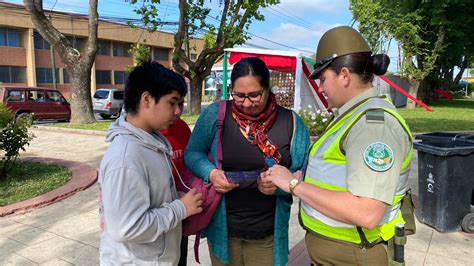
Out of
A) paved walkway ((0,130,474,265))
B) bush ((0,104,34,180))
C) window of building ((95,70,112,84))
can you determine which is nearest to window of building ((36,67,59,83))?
window of building ((95,70,112,84))

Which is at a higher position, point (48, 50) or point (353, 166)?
point (48, 50)

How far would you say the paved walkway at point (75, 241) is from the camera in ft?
10.9

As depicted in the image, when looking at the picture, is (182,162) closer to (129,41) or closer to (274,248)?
(274,248)

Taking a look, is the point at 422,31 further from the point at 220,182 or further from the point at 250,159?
the point at 220,182

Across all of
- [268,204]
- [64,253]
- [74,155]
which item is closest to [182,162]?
[268,204]

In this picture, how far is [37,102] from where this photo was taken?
16234 millimetres

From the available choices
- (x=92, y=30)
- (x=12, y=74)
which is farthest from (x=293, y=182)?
(x=12, y=74)

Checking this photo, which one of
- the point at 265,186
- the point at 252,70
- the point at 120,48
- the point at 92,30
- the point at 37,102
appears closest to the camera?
the point at 265,186

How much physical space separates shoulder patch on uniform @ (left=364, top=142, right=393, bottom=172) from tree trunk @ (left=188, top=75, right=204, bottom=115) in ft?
56.8

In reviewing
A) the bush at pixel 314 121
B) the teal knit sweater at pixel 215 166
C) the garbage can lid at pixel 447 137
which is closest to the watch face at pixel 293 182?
the teal knit sweater at pixel 215 166

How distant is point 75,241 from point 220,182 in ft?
8.65

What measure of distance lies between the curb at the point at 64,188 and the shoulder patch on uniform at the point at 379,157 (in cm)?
472

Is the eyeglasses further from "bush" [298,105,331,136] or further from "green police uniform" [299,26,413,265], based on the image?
"bush" [298,105,331,136]

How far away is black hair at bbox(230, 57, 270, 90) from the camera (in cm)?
193
